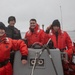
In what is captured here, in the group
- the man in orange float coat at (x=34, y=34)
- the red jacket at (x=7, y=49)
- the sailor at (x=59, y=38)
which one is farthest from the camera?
the man in orange float coat at (x=34, y=34)

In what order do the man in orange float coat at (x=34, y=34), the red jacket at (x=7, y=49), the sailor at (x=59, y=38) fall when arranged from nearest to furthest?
the red jacket at (x=7, y=49), the sailor at (x=59, y=38), the man in orange float coat at (x=34, y=34)

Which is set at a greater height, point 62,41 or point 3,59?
point 62,41

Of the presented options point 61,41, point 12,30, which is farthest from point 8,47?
point 12,30

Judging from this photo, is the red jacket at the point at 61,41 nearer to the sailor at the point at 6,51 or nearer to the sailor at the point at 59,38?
the sailor at the point at 59,38

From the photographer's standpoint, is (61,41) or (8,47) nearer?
(8,47)

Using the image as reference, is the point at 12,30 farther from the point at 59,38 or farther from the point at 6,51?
the point at 6,51

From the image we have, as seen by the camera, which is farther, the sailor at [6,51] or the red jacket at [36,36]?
the red jacket at [36,36]

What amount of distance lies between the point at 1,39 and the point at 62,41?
1.57 metres

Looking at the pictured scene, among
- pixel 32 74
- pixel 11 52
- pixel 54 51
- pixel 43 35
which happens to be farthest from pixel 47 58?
pixel 43 35

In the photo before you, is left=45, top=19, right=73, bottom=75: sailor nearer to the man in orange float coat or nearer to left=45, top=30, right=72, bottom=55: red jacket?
left=45, top=30, right=72, bottom=55: red jacket

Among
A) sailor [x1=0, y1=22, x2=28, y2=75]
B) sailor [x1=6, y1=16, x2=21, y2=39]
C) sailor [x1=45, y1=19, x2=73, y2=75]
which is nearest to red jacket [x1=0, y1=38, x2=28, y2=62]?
sailor [x1=0, y1=22, x2=28, y2=75]

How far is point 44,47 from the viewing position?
3773mm

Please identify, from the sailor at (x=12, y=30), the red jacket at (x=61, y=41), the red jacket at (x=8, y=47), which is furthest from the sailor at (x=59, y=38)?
the red jacket at (x=8, y=47)

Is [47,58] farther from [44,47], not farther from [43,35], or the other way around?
[43,35]
